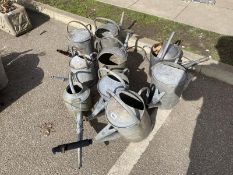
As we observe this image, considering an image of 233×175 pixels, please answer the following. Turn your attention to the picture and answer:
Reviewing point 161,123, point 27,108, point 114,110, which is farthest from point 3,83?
point 161,123

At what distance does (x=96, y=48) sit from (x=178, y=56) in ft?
5.65

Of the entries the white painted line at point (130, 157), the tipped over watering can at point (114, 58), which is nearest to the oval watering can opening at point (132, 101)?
the white painted line at point (130, 157)

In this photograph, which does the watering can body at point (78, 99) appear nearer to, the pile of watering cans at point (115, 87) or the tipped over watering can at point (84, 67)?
the pile of watering cans at point (115, 87)

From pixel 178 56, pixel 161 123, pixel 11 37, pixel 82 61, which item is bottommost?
pixel 11 37

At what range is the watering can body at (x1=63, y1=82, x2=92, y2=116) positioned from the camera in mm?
4758

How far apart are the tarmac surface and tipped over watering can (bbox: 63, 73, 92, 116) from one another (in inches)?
14.7

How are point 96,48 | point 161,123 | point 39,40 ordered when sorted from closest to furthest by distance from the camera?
point 161,123 → point 96,48 → point 39,40

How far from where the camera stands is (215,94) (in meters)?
5.46

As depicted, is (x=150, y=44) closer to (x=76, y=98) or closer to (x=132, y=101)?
(x=132, y=101)

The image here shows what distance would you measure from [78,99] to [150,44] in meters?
2.43

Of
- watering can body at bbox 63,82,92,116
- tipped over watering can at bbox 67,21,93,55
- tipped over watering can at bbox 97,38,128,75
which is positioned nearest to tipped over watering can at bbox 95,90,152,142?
watering can body at bbox 63,82,92,116

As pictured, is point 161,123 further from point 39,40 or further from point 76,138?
point 39,40

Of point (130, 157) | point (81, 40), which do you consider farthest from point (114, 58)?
point (130, 157)

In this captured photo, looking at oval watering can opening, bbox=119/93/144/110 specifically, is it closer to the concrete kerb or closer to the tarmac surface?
the tarmac surface
